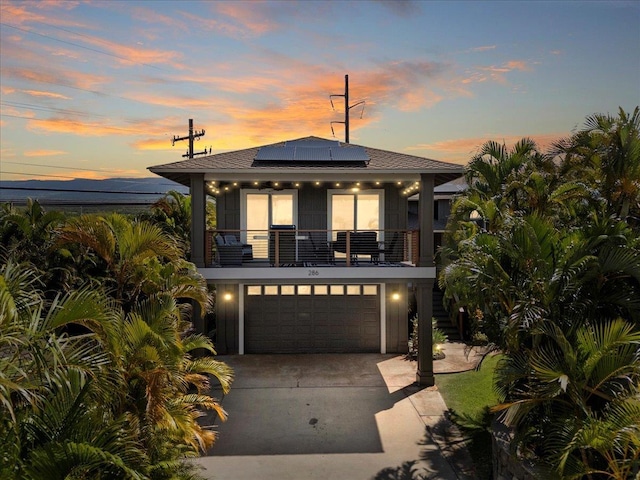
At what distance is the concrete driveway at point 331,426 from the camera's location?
24.9 feet

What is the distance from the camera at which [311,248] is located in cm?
1430

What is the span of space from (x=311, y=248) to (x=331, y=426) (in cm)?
638

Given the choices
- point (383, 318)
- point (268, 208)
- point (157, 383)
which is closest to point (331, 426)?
point (157, 383)

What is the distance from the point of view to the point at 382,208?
578 inches

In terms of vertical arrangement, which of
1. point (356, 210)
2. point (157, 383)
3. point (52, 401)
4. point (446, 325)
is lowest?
point (446, 325)

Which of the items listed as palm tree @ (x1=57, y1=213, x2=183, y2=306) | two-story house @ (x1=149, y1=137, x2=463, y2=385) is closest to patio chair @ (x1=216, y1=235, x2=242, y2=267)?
two-story house @ (x1=149, y1=137, x2=463, y2=385)

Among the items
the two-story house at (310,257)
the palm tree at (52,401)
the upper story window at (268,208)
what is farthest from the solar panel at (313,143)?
the palm tree at (52,401)

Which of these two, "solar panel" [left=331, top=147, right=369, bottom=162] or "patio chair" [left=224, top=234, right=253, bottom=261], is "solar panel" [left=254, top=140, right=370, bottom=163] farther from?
"patio chair" [left=224, top=234, right=253, bottom=261]

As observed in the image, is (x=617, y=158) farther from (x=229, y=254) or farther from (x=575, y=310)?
(x=229, y=254)

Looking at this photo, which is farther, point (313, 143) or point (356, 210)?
point (313, 143)

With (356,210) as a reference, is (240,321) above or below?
below

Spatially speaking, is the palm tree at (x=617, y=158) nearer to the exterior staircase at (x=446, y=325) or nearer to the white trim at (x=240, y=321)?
the exterior staircase at (x=446, y=325)

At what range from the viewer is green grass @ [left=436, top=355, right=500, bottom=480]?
8062 millimetres

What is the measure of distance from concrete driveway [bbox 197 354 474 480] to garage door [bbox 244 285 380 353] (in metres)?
1.23
